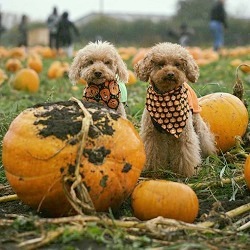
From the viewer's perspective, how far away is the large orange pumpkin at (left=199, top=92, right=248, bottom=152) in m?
5.82

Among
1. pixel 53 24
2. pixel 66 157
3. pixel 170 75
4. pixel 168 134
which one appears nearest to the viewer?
pixel 66 157

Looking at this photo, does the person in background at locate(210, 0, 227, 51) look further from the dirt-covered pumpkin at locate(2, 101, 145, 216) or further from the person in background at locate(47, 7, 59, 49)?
the dirt-covered pumpkin at locate(2, 101, 145, 216)

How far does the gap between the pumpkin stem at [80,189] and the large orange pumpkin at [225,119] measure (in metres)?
2.24

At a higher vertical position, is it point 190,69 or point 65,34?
point 65,34

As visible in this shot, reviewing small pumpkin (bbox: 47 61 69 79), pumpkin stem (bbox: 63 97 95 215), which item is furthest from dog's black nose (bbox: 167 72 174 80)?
small pumpkin (bbox: 47 61 69 79)

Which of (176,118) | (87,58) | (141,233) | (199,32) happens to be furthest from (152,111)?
(199,32)

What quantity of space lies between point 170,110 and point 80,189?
4.90ft

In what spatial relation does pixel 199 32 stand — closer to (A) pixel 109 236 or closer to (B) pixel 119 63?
(B) pixel 119 63

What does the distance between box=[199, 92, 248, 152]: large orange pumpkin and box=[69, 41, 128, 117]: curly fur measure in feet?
2.86

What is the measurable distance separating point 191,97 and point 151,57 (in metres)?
0.59

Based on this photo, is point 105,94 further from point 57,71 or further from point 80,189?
point 57,71

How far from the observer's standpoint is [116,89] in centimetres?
550

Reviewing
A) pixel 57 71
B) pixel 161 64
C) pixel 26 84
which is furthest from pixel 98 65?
pixel 57 71

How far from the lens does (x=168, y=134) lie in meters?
5.04
